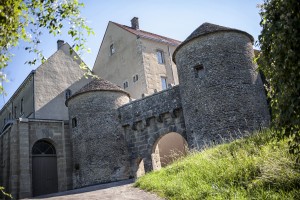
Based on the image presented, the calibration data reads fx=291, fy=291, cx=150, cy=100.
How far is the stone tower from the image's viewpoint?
12495mm

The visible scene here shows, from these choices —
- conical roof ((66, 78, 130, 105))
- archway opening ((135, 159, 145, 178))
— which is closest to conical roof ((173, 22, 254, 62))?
conical roof ((66, 78, 130, 105))

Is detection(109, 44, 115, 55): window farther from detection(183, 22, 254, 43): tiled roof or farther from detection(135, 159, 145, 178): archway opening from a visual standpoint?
detection(183, 22, 254, 43): tiled roof

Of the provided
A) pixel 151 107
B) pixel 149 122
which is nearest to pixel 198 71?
pixel 151 107

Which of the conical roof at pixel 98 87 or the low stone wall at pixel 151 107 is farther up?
the conical roof at pixel 98 87

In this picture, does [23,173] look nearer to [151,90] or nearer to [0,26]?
[151,90]

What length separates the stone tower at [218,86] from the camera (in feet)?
41.0

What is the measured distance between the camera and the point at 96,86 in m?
17.7

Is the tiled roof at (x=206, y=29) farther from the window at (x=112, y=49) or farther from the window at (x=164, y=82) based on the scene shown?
the window at (x=112, y=49)

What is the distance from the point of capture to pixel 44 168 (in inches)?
688

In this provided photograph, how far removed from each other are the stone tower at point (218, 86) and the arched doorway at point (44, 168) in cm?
920

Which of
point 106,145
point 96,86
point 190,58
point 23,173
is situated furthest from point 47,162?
point 190,58

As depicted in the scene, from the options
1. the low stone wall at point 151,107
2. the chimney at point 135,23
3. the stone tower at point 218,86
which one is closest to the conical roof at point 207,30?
the stone tower at point 218,86

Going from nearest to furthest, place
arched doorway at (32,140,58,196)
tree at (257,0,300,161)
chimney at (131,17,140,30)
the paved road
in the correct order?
tree at (257,0,300,161) < the paved road < arched doorway at (32,140,58,196) < chimney at (131,17,140,30)

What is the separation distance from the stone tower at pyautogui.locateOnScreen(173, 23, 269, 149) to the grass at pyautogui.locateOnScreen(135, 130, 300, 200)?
4.83m
